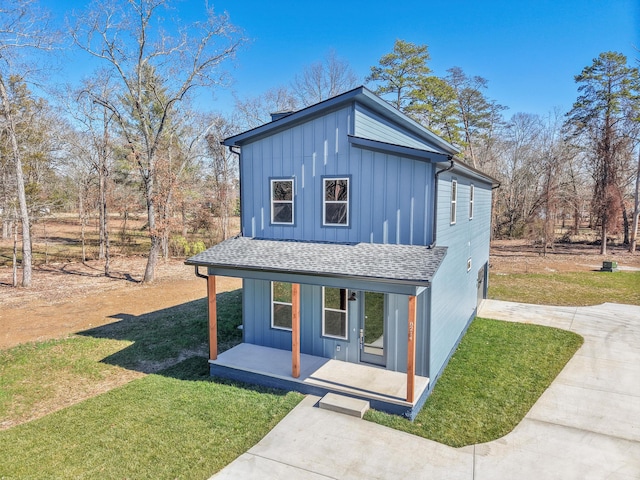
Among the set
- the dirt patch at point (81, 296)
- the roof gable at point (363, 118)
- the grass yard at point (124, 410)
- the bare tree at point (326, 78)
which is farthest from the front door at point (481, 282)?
the bare tree at point (326, 78)

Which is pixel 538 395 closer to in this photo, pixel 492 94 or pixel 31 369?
pixel 31 369

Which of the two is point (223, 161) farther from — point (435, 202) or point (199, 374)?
point (435, 202)

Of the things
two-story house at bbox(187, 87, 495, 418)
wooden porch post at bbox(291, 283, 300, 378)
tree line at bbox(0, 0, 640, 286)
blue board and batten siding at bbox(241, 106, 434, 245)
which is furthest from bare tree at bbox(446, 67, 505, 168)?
wooden porch post at bbox(291, 283, 300, 378)

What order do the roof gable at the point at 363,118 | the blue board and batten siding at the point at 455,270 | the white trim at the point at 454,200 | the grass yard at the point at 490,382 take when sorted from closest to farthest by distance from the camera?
the grass yard at the point at 490,382 < the blue board and batten siding at the point at 455,270 < the roof gable at the point at 363,118 < the white trim at the point at 454,200

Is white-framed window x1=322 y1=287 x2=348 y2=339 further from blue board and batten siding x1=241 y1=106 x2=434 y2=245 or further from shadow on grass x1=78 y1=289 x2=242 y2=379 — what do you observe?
shadow on grass x1=78 y1=289 x2=242 y2=379

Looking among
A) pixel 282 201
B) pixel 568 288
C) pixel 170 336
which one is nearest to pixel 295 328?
pixel 282 201

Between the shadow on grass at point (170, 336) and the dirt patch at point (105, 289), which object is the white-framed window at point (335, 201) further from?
the dirt patch at point (105, 289)
